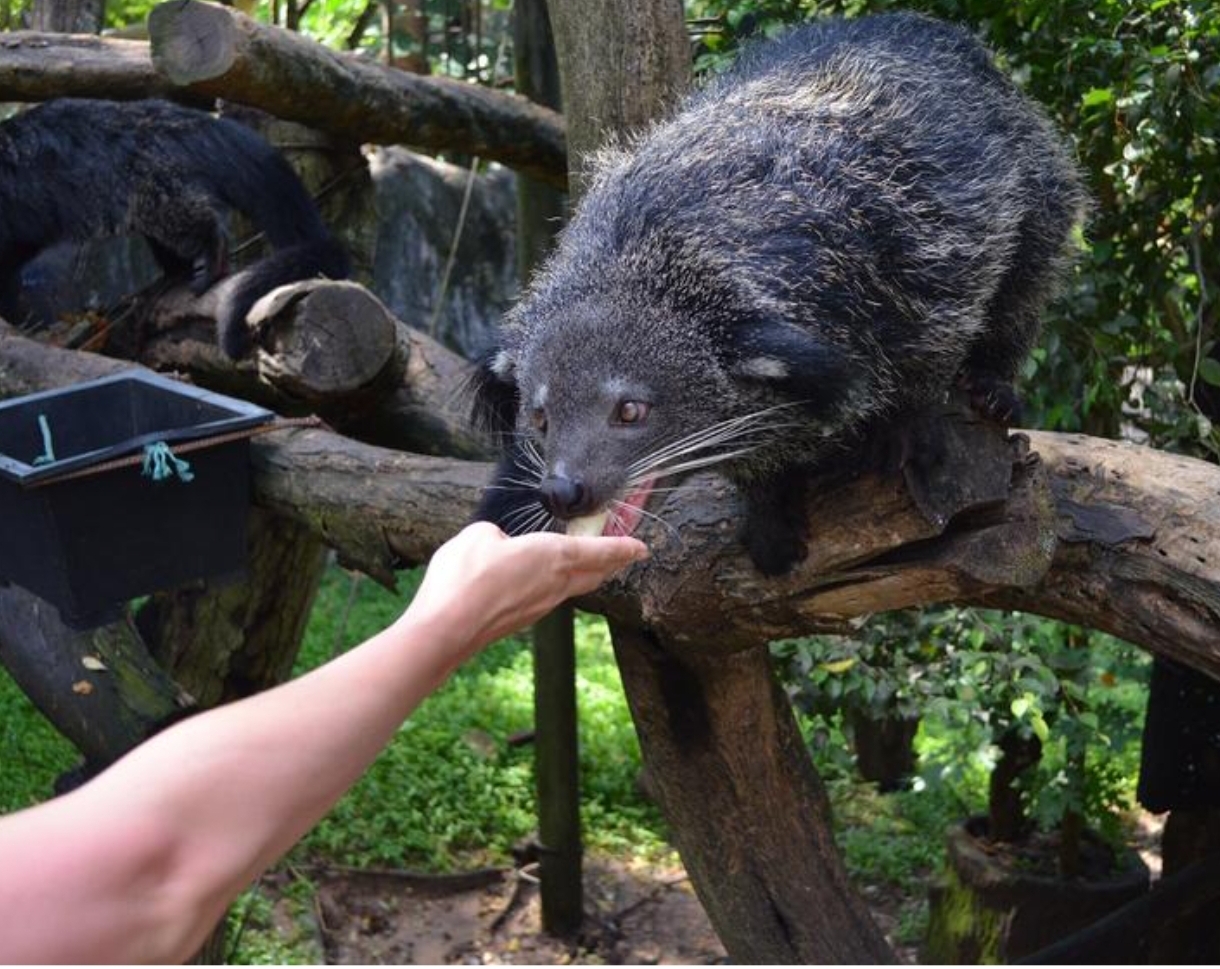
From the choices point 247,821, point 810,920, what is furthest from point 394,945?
point 247,821

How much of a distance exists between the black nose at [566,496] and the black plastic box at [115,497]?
97cm

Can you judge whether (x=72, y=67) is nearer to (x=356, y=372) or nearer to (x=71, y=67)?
(x=71, y=67)

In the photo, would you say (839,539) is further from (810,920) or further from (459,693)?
(459,693)

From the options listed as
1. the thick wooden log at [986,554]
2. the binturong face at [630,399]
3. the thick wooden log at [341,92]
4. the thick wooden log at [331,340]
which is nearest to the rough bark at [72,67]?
the thick wooden log at [341,92]

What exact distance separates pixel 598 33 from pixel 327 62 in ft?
3.44

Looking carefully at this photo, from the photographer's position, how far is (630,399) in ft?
7.94

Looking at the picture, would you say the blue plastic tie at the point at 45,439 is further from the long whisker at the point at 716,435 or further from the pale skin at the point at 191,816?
the pale skin at the point at 191,816

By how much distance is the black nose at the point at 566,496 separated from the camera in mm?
2262

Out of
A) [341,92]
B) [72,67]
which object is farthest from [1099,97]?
[72,67]

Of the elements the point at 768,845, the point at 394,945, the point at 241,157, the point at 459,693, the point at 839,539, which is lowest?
the point at 394,945

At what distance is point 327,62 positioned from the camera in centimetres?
385

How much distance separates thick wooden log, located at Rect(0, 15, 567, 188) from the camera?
3.65m

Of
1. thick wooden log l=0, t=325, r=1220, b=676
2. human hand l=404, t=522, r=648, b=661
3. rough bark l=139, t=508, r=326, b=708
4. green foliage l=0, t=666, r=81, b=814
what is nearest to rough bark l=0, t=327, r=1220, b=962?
thick wooden log l=0, t=325, r=1220, b=676

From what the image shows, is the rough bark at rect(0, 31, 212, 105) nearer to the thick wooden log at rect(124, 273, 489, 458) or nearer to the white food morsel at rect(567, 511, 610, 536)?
the thick wooden log at rect(124, 273, 489, 458)
